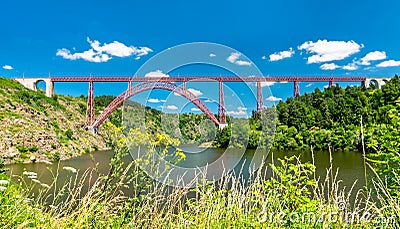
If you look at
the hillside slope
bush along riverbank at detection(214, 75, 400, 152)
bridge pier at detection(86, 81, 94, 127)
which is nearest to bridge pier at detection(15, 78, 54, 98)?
the hillside slope

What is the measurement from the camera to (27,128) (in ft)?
78.0

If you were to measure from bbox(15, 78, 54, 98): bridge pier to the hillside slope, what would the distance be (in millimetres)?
868

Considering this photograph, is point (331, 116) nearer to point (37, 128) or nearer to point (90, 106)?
point (90, 106)

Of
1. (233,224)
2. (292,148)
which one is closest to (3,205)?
(233,224)

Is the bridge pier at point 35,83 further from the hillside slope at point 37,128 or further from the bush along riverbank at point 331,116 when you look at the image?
the bush along riverbank at point 331,116

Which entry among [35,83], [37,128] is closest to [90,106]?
[37,128]

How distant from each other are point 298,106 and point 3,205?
1562 inches

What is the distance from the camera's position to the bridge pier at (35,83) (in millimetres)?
37625

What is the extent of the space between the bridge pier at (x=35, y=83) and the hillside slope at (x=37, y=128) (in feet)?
2.85

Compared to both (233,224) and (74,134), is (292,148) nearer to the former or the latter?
(74,134)

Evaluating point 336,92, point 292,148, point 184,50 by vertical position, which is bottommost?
point 292,148

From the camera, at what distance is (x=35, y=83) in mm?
38781

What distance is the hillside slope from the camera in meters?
21.1

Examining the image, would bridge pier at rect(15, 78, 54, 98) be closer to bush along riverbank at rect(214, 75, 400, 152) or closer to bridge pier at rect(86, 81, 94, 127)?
bridge pier at rect(86, 81, 94, 127)
